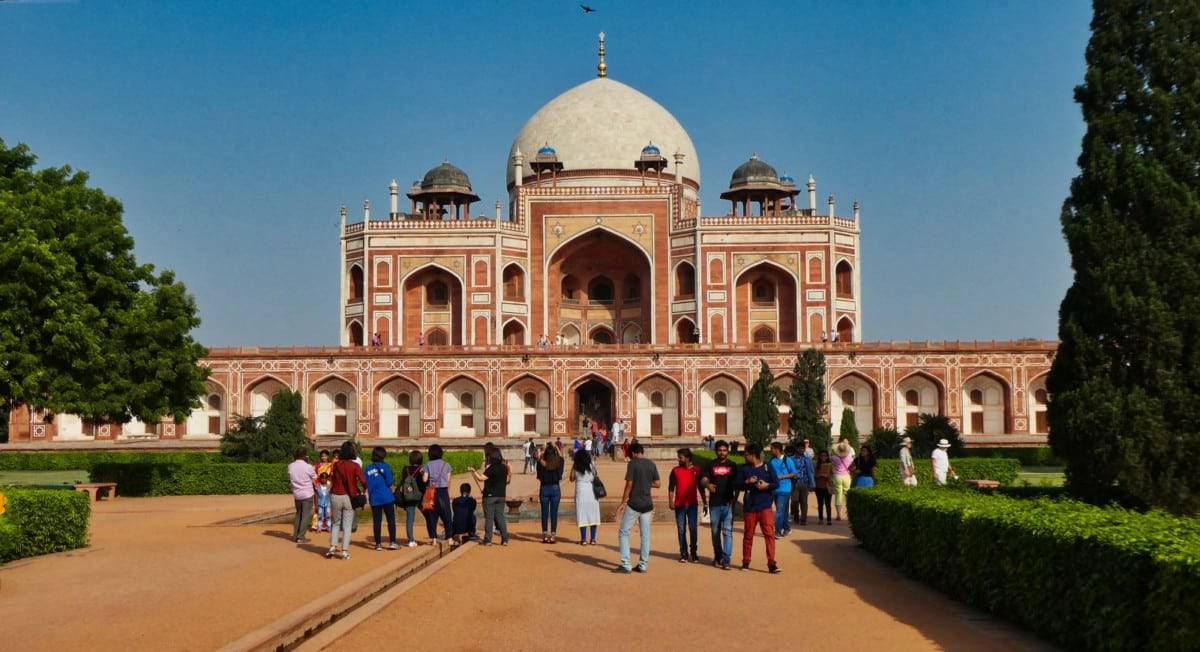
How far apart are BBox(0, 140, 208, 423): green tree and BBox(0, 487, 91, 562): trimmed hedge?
556 centimetres

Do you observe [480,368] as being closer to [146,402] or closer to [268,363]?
[268,363]

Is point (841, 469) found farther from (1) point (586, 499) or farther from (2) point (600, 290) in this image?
(2) point (600, 290)

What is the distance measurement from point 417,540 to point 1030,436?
90.5 ft

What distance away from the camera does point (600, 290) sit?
46.8 metres

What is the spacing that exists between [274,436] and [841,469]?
443 inches

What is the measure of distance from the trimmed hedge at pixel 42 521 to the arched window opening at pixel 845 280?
34645 mm

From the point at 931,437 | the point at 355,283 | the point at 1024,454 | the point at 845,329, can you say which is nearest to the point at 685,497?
the point at 931,437

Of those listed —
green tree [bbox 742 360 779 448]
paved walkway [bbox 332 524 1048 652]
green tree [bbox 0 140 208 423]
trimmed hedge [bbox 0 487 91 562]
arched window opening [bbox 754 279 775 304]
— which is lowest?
paved walkway [bbox 332 524 1048 652]

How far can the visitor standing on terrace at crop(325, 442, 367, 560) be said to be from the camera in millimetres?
10594

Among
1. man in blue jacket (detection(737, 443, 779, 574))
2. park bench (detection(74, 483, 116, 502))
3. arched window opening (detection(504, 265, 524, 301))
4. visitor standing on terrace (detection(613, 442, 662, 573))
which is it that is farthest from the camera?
arched window opening (detection(504, 265, 524, 301))

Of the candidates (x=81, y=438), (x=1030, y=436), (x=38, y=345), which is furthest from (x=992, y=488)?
(x=81, y=438)

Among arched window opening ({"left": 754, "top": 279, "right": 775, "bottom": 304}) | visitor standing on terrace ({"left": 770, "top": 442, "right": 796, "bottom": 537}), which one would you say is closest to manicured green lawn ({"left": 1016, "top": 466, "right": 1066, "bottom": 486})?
visitor standing on terrace ({"left": 770, "top": 442, "right": 796, "bottom": 537})

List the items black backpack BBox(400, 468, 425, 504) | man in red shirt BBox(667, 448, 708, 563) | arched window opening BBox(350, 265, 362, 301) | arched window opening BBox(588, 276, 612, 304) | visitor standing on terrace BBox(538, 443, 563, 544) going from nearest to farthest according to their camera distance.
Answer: man in red shirt BBox(667, 448, 708, 563)
black backpack BBox(400, 468, 425, 504)
visitor standing on terrace BBox(538, 443, 563, 544)
arched window opening BBox(350, 265, 362, 301)
arched window opening BBox(588, 276, 612, 304)

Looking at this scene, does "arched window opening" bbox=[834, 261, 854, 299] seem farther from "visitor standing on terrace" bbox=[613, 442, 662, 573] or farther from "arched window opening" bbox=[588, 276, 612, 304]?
"visitor standing on terrace" bbox=[613, 442, 662, 573]
